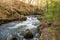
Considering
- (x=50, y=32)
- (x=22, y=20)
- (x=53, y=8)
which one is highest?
(x=53, y=8)

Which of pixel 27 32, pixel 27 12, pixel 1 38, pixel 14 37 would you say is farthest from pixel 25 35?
pixel 27 12

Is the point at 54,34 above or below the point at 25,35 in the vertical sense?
above

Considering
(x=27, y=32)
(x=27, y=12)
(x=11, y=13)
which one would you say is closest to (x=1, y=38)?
(x=27, y=32)

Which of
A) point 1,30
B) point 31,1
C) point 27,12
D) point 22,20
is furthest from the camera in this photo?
point 31,1

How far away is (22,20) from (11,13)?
133cm

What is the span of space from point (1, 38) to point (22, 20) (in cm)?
515

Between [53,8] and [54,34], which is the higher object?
[53,8]

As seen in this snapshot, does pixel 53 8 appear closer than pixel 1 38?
Yes

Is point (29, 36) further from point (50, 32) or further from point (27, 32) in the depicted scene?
point (50, 32)

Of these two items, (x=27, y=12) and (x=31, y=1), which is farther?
(x=31, y=1)

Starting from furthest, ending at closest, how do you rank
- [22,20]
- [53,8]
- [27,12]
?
[27,12] < [22,20] < [53,8]

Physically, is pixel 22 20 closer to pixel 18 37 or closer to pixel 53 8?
pixel 18 37

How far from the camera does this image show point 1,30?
9.97 meters

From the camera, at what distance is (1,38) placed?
28.6 feet
